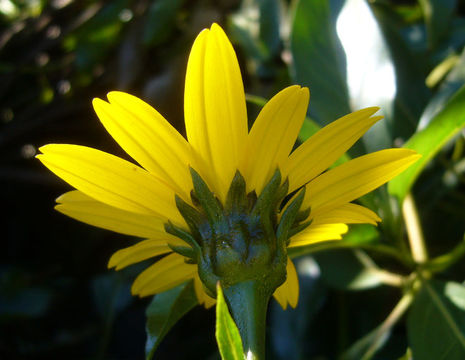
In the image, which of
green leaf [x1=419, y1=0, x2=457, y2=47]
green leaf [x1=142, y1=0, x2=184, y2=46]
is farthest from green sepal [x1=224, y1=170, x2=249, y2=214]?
green leaf [x1=142, y1=0, x2=184, y2=46]

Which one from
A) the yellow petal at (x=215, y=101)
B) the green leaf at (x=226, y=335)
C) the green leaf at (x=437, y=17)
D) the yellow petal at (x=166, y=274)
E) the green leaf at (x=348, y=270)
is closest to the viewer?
the green leaf at (x=226, y=335)

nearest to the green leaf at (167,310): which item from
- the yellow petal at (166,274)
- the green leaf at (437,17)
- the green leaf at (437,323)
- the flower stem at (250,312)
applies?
the yellow petal at (166,274)

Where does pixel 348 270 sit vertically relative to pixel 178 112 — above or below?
below

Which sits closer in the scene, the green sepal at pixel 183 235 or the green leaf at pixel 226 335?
the green leaf at pixel 226 335

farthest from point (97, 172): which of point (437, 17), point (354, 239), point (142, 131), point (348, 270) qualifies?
point (437, 17)

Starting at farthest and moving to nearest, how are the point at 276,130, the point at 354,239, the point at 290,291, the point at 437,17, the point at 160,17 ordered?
the point at 160,17 → the point at 437,17 → the point at 354,239 → the point at 290,291 → the point at 276,130

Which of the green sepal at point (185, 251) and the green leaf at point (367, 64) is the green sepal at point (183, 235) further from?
the green leaf at point (367, 64)

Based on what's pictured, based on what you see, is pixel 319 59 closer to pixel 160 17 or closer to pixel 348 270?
pixel 348 270
